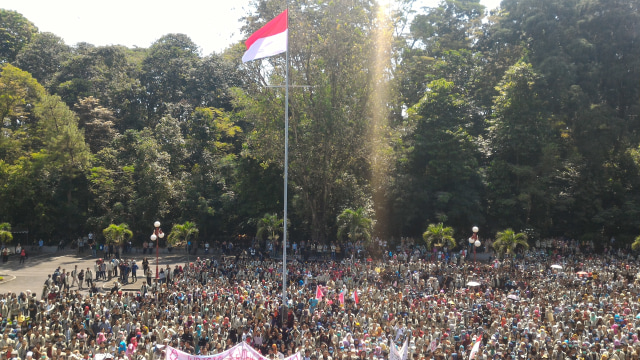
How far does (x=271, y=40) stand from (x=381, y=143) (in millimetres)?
19471

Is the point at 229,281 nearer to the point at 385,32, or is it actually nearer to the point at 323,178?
the point at 323,178

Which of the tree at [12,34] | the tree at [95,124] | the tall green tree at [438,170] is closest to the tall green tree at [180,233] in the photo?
the tall green tree at [438,170]

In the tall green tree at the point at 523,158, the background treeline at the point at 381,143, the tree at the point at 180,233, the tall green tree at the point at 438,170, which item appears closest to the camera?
the tree at the point at 180,233

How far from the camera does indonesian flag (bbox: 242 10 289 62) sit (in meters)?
18.1

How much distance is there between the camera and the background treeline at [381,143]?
34.2m

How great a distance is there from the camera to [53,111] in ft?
138

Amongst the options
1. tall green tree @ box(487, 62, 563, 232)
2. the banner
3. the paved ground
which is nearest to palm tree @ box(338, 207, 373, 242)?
the paved ground

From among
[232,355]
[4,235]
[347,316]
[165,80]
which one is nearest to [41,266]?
[4,235]

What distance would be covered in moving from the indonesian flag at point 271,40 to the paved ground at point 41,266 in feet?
45.2

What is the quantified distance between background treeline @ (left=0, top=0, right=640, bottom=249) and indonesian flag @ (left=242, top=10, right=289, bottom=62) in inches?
570

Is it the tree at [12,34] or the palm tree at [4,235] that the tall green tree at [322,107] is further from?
the tree at [12,34]

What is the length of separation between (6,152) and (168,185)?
49.5 ft

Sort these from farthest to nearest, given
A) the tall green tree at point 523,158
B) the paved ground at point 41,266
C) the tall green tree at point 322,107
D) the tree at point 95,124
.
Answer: the tree at point 95,124 → the tall green tree at point 523,158 → the tall green tree at point 322,107 → the paved ground at point 41,266

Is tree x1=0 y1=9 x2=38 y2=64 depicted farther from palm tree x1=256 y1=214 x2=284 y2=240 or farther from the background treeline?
palm tree x1=256 y1=214 x2=284 y2=240
